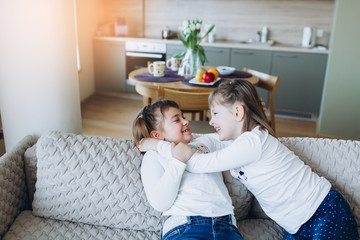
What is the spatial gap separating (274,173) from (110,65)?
13.1 feet

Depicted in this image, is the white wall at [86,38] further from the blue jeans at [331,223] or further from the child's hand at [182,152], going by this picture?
the blue jeans at [331,223]

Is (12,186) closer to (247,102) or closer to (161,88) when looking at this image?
(247,102)

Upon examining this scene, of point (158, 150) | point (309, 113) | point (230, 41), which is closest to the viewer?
point (158, 150)

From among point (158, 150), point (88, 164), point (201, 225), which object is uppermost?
point (158, 150)

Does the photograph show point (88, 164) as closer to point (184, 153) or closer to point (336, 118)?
point (184, 153)

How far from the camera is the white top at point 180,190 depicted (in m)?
1.34

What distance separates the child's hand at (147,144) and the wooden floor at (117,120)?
Result: 2.21m

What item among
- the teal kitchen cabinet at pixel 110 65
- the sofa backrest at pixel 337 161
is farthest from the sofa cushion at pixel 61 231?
the teal kitchen cabinet at pixel 110 65

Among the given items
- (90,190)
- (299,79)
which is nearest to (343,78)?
(299,79)

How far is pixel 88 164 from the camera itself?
1558 millimetres

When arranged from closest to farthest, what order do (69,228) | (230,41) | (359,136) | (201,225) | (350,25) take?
1. (201,225)
2. (69,228)
3. (350,25)
4. (359,136)
5. (230,41)

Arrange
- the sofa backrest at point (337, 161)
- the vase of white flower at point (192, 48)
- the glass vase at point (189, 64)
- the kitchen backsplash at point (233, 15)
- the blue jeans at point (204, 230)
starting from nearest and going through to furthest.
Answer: the blue jeans at point (204, 230)
the sofa backrest at point (337, 161)
the vase of white flower at point (192, 48)
the glass vase at point (189, 64)
the kitchen backsplash at point (233, 15)

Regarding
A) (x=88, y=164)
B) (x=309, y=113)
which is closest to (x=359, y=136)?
(x=309, y=113)

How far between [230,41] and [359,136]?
2.15 meters
